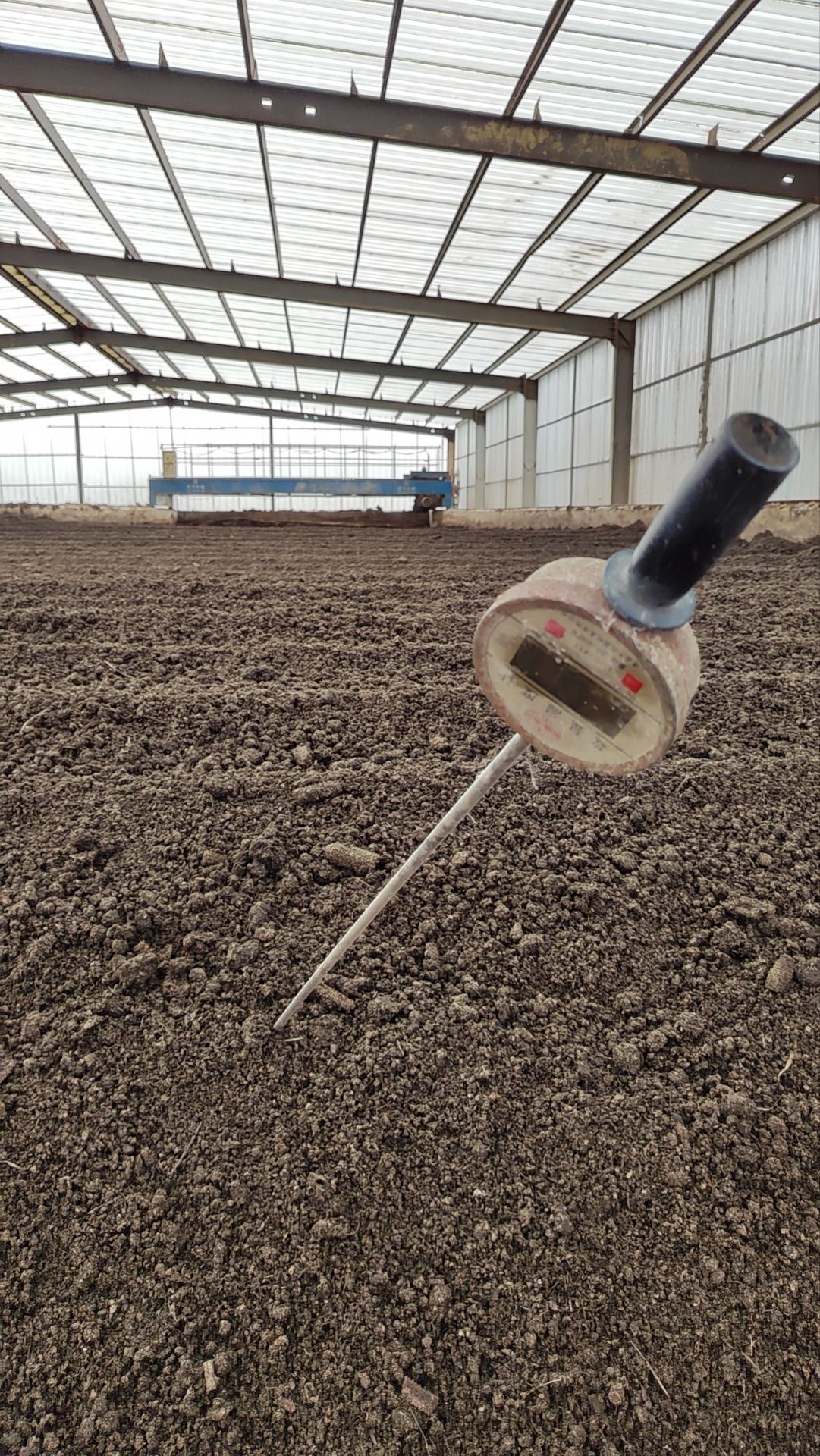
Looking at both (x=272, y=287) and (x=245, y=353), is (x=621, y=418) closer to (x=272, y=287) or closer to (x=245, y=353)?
(x=272, y=287)

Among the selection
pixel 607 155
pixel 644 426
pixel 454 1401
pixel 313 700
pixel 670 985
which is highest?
pixel 607 155

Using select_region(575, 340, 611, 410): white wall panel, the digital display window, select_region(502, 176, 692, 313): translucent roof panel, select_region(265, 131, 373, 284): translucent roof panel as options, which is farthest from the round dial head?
select_region(575, 340, 611, 410): white wall panel

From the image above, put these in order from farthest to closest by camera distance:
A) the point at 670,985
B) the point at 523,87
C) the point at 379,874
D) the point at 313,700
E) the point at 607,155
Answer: the point at 607,155 < the point at 523,87 < the point at 313,700 < the point at 379,874 < the point at 670,985

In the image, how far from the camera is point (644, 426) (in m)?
16.7

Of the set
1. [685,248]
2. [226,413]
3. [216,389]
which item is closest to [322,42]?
[685,248]

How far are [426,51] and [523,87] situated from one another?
112cm

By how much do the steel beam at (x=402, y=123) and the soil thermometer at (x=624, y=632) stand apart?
10.3m

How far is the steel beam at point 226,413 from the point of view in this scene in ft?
94.4

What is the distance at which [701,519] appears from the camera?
29.6 inches

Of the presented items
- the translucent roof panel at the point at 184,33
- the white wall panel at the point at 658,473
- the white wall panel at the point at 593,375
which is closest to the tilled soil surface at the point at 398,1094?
the translucent roof panel at the point at 184,33

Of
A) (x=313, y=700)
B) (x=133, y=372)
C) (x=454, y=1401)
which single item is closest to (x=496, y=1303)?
(x=454, y=1401)

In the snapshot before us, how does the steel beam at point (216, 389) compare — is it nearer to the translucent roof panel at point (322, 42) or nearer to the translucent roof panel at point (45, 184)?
Answer: the translucent roof panel at point (45, 184)

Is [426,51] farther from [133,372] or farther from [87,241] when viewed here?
[133,372]

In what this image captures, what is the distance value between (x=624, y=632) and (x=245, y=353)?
22.3m
